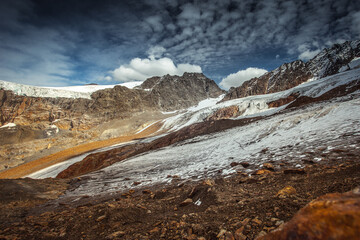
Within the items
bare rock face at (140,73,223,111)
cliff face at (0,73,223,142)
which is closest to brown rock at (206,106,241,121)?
cliff face at (0,73,223,142)

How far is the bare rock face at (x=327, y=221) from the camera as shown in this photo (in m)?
0.93

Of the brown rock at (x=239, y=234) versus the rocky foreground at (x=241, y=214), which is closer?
the rocky foreground at (x=241, y=214)

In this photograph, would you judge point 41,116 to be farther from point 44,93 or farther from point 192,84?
point 192,84

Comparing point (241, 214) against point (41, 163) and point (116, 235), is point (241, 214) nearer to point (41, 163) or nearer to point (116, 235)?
point (116, 235)

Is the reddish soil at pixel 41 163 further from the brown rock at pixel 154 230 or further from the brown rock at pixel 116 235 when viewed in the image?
the brown rock at pixel 154 230

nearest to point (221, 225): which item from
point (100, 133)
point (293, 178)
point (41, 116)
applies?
point (293, 178)

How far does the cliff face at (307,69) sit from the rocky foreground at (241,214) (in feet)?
297

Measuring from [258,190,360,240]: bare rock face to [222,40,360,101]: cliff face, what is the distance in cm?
9336

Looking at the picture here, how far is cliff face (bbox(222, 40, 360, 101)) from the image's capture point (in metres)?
68.5

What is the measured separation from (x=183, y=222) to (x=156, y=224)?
572 millimetres

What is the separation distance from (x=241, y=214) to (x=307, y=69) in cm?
10026

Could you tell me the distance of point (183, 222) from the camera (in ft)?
9.49

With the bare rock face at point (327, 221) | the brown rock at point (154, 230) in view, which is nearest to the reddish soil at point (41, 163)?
the brown rock at point (154, 230)

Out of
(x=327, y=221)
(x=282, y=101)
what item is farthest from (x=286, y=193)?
(x=282, y=101)
